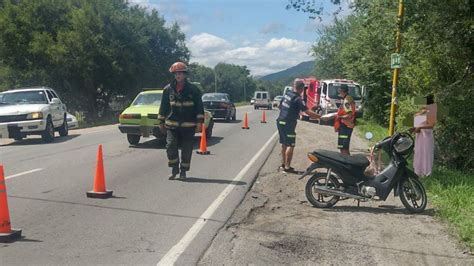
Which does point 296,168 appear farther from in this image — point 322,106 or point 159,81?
point 159,81

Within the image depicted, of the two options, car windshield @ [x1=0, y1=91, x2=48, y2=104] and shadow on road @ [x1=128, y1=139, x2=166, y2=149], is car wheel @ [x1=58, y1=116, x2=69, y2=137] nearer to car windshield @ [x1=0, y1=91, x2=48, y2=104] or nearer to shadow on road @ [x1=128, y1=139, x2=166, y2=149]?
car windshield @ [x1=0, y1=91, x2=48, y2=104]

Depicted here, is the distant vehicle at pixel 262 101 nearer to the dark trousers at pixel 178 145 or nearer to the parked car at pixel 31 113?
the parked car at pixel 31 113

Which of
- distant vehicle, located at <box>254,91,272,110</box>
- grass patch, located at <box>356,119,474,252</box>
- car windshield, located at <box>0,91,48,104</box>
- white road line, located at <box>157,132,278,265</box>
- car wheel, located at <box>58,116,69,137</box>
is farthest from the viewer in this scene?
distant vehicle, located at <box>254,91,272,110</box>

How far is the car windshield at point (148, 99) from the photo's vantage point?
16.9 metres

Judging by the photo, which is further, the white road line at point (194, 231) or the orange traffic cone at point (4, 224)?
the orange traffic cone at point (4, 224)

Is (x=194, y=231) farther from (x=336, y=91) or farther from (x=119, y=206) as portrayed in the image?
(x=336, y=91)

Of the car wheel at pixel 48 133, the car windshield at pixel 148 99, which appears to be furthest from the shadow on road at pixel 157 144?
the car wheel at pixel 48 133

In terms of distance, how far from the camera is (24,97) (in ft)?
65.2

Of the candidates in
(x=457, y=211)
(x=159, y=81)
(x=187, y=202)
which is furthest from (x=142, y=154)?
(x=159, y=81)

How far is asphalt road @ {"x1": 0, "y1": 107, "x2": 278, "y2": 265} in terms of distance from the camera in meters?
5.79

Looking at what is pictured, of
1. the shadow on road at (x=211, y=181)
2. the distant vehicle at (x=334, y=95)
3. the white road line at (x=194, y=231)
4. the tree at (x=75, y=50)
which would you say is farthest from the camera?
the tree at (x=75, y=50)

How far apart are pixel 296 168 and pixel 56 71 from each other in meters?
29.2

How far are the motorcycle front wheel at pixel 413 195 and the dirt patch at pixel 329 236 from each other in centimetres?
12

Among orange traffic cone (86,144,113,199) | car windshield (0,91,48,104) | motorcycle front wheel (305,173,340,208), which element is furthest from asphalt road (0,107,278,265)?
car windshield (0,91,48,104)
